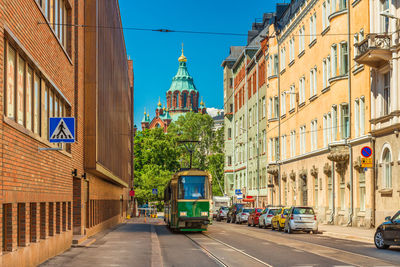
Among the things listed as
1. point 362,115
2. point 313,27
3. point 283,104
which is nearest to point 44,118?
point 362,115

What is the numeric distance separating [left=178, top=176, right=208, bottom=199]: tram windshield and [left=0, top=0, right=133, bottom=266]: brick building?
5500 mm

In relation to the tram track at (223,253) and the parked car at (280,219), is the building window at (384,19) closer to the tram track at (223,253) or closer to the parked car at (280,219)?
the parked car at (280,219)

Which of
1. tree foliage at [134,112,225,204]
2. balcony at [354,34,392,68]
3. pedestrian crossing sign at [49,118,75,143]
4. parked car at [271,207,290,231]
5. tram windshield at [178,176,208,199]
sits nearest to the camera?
pedestrian crossing sign at [49,118,75,143]

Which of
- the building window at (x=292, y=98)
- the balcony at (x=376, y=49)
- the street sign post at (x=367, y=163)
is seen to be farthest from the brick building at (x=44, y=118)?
the building window at (x=292, y=98)

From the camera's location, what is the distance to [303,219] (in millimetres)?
34875

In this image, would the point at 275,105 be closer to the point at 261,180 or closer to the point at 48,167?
the point at 261,180

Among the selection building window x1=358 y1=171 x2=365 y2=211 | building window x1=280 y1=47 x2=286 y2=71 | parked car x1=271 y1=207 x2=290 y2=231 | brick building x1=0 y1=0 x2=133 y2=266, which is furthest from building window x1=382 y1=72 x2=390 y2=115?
building window x1=280 y1=47 x2=286 y2=71

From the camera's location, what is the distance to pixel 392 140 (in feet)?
111

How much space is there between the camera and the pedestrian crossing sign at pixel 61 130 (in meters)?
16.7

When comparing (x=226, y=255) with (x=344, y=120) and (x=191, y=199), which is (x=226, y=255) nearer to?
(x=191, y=199)

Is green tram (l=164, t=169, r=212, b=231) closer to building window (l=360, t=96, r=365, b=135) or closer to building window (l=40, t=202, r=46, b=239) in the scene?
building window (l=360, t=96, r=365, b=135)

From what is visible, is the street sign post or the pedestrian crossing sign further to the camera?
the street sign post

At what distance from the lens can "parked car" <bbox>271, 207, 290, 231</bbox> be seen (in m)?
38.6

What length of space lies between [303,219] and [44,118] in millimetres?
19792
